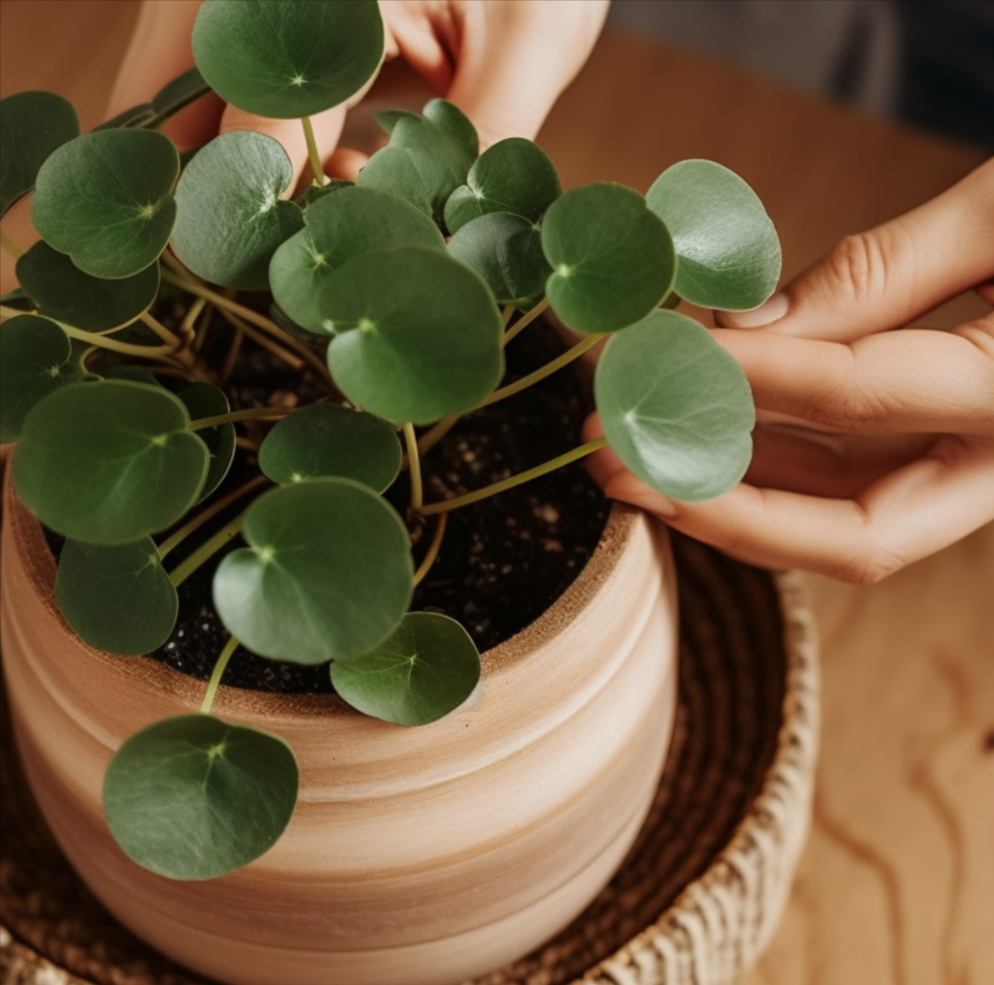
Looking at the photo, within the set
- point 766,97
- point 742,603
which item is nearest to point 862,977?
point 742,603

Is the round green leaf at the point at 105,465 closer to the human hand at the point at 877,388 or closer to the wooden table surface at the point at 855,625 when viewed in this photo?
the human hand at the point at 877,388

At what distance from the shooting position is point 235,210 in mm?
479

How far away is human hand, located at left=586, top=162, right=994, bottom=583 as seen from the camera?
0.57 m

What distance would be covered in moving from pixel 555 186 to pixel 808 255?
0.67 metres

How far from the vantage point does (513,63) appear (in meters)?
0.65

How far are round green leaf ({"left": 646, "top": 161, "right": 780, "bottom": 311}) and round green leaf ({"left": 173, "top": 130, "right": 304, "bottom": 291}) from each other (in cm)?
15

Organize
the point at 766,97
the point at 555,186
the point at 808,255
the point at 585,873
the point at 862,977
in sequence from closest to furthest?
the point at 555,186
the point at 585,873
the point at 862,977
the point at 808,255
the point at 766,97

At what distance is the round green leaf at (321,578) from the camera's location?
0.40 meters

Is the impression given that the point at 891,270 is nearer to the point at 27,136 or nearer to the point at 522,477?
Answer: the point at 522,477

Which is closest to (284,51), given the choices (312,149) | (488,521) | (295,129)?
(312,149)

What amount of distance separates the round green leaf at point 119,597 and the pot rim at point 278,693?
0.02 meters

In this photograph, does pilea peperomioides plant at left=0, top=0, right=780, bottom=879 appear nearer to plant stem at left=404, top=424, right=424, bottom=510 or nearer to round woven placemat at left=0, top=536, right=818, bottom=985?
plant stem at left=404, top=424, right=424, bottom=510

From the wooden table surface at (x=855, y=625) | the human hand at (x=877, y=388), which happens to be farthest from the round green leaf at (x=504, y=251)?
the wooden table surface at (x=855, y=625)

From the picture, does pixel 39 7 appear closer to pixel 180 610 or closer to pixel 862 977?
pixel 180 610
